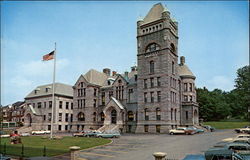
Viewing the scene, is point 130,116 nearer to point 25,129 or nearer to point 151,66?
point 151,66

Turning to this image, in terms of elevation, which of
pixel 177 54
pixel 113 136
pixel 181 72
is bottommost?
pixel 113 136

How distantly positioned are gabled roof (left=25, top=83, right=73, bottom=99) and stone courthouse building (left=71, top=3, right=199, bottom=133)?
44.6 ft

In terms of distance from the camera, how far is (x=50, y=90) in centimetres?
7344

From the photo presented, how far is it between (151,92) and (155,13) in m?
19.4

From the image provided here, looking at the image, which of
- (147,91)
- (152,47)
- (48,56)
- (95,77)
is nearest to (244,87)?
Result: (152,47)

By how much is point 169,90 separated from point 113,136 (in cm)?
1638

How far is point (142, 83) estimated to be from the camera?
173ft

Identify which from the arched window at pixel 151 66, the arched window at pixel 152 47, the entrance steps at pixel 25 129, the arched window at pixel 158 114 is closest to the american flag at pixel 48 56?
the arched window at pixel 151 66

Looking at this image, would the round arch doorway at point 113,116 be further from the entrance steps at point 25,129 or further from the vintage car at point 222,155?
the vintage car at point 222,155

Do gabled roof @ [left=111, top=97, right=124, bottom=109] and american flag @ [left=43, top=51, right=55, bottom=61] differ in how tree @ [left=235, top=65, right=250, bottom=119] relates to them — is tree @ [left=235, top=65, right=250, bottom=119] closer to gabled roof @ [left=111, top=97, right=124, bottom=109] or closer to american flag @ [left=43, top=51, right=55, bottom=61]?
gabled roof @ [left=111, top=97, right=124, bottom=109]

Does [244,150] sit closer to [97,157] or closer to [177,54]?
[97,157]

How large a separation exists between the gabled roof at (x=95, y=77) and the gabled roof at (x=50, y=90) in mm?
11657

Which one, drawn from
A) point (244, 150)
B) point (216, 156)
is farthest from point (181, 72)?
point (216, 156)

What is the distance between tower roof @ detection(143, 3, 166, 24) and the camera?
53.3m
